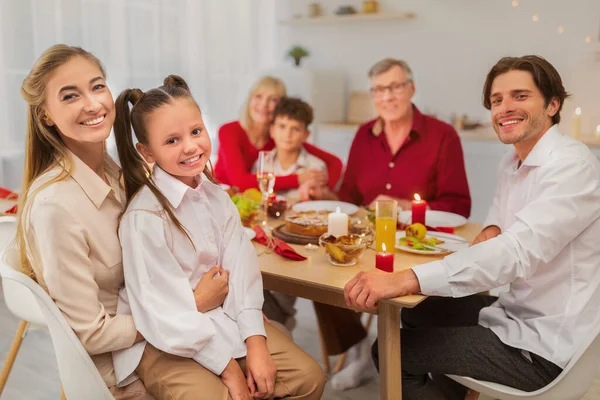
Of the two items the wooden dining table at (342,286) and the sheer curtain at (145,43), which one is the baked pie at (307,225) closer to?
the wooden dining table at (342,286)

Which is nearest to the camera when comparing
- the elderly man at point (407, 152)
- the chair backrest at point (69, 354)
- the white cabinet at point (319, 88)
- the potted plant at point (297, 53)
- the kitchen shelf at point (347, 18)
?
the chair backrest at point (69, 354)

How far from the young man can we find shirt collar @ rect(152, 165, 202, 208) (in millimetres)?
1205

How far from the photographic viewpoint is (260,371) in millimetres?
1499

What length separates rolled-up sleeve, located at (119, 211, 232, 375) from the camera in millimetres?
1439

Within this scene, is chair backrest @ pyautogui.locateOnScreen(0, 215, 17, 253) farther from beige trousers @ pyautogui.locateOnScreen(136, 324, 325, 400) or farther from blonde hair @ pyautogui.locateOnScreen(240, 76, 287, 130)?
blonde hair @ pyautogui.locateOnScreen(240, 76, 287, 130)

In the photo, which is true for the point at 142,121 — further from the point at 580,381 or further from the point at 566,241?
the point at 580,381

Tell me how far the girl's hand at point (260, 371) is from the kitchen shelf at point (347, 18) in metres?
3.92

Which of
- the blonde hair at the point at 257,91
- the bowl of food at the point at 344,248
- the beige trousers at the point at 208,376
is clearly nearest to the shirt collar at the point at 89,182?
the beige trousers at the point at 208,376

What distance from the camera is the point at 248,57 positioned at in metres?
5.55

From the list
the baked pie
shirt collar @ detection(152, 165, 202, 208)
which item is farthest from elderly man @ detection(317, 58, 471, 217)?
shirt collar @ detection(152, 165, 202, 208)

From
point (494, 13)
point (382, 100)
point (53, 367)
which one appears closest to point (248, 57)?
point (494, 13)

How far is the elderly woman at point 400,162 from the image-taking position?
2.56 m

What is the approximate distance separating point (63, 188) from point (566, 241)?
1.29 metres

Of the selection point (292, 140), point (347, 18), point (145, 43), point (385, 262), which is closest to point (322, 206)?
point (292, 140)
